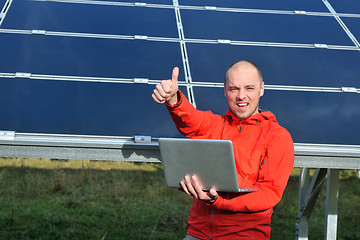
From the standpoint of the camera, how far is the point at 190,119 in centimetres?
409

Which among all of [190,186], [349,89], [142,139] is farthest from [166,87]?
[349,89]

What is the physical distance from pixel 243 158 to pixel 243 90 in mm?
431

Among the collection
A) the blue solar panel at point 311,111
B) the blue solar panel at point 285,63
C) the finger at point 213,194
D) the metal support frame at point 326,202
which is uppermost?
the blue solar panel at point 285,63

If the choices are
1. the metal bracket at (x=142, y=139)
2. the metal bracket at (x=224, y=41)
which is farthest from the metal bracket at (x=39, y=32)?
the metal bracket at (x=142, y=139)

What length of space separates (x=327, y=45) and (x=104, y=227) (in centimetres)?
419

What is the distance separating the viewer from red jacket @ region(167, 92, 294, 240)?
3.80m

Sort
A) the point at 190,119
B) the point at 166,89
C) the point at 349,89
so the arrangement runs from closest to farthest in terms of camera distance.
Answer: the point at 166,89 → the point at 190,119 → the point at 349,89

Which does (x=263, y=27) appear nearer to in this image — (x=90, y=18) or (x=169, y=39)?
(x=169, y=39)

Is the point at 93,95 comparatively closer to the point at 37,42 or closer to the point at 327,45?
the point at 37,42

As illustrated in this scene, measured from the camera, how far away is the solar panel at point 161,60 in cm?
549

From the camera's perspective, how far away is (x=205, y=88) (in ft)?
19.5

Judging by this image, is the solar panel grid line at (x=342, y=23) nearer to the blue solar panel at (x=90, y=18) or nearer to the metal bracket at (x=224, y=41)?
the metal bracket at (x=224, y=41)

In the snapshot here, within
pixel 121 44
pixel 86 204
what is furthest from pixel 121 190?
pixel 121 44

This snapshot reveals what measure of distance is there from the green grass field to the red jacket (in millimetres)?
4818
